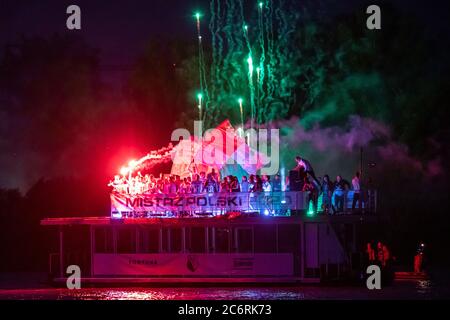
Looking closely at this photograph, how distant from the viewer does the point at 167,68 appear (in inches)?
2266

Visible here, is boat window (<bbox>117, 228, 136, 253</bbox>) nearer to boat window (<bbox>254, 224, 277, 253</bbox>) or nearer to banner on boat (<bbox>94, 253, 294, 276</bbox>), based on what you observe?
banner on boat (<bbox>94, 253, 294, 276</bbox>)

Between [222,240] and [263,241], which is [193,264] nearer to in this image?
[222,240]

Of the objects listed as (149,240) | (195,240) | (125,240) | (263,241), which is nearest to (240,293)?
(263,241)

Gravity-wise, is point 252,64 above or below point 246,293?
above

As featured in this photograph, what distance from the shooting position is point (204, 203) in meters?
35.5

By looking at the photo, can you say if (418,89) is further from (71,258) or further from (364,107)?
(71,258)

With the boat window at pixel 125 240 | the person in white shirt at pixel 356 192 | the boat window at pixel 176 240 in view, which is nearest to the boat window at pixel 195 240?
the boat window at pixel 176 240

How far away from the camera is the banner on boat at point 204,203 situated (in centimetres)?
3459

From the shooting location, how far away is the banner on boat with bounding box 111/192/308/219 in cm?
3459

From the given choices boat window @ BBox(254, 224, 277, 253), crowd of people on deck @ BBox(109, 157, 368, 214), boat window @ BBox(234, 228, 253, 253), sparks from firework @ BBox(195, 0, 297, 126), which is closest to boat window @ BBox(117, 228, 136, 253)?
crowd of people on deck @ BBox(109, 157, 368, 214)

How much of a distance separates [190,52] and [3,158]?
484 inches
